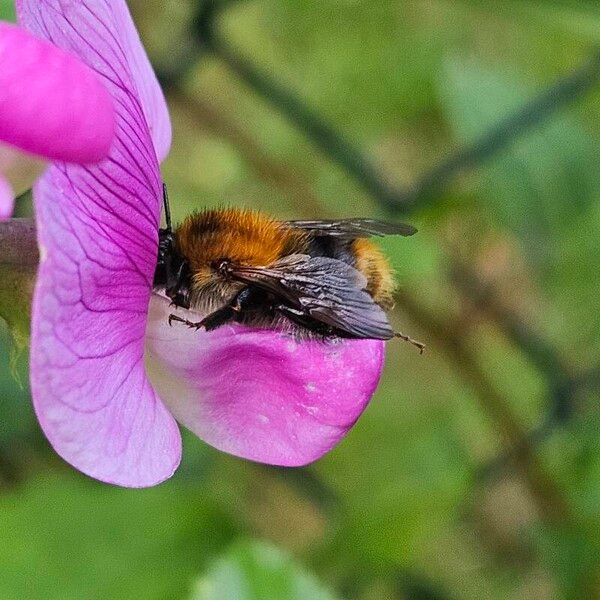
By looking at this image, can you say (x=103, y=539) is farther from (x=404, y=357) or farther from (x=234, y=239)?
(x=404, y=357)

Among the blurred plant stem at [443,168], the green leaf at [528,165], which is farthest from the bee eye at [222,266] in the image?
the green leaf at [528,165]

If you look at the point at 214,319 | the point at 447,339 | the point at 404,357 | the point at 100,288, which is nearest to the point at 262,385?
the point at 214,319

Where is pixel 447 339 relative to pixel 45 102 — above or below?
below

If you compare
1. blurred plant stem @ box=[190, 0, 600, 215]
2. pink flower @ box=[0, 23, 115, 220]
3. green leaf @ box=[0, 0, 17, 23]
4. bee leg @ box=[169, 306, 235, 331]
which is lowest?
blurred plant stem @ box=[190, 0, 600, 215]

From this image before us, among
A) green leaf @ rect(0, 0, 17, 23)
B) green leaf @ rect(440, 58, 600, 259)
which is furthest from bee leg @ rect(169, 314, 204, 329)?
green leaf @ rect(440, 58, 600, 259)

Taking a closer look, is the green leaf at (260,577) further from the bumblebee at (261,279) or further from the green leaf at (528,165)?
the green leaf at (528,165)

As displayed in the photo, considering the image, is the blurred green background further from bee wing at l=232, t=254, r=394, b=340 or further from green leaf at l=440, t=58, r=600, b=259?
bee wing at l=232, t=254, r=394, b=340
